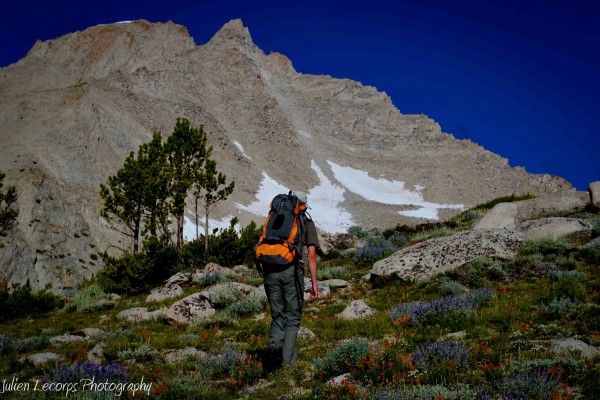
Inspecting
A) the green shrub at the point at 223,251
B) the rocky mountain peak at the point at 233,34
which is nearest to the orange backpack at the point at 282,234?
the green shrub at the point at 223,251

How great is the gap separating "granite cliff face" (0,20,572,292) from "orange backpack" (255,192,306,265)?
112ft

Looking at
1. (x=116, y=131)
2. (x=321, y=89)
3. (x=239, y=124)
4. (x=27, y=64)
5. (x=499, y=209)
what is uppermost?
(x=321, y=89)

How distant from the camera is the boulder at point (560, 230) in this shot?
13.1 metres

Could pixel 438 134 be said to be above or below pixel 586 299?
above

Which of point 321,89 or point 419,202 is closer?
point 419,202

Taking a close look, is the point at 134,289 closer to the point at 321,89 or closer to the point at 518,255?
the point at 518,255

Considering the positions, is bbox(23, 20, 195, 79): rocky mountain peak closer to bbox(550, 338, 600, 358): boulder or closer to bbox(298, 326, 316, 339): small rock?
bbox(298, 326, 316, 339): small rock

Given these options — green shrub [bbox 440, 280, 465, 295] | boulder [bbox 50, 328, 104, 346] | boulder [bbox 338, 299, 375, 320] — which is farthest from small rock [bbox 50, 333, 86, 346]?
green shrub [bbox 440, 280, 465, 295]

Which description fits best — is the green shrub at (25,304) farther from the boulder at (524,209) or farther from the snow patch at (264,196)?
the snow patch at (264,196)

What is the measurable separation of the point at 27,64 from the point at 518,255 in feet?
526

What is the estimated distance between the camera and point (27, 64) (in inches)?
5261

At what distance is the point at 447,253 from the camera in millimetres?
12141

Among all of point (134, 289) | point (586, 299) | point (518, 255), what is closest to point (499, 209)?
point (518, 255)

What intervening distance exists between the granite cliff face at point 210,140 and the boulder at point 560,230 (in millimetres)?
35318
